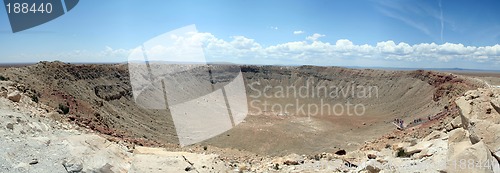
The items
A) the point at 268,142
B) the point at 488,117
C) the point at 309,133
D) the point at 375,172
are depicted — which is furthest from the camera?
the point at 309,133

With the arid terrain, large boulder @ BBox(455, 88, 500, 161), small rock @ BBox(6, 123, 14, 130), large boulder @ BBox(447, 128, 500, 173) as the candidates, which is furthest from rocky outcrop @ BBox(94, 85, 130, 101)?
large boulder @ BBox(447, 128, 500, 173)

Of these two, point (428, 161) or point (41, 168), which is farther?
point (428, 161)

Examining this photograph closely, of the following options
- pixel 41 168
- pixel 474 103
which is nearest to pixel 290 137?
pixel 474 103

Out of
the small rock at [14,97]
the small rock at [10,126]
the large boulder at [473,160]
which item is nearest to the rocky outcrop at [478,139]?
the large boulder at [473,160]

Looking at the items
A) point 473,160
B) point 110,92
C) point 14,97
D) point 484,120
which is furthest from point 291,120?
point 473,160

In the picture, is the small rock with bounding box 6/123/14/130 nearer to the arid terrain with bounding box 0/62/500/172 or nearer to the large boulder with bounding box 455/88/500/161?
the arid terrain with bounding box 0/62/500/172

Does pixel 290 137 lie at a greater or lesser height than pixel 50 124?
lesser

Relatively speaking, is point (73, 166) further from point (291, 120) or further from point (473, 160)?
point (291, 120)

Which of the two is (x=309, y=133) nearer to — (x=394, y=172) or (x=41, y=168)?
(x=394, y=172)

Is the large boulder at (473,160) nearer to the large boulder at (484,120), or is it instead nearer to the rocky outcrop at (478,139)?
the rocky outcrop at (478,139)
